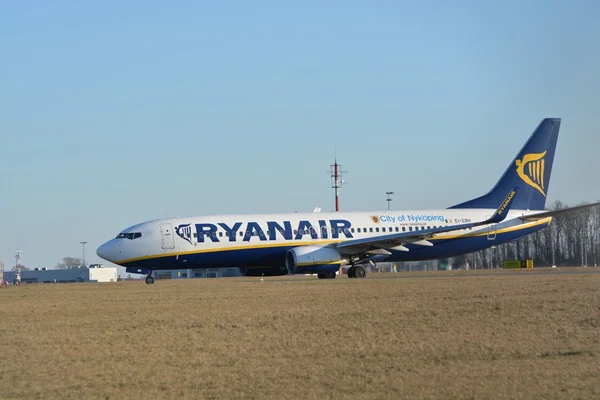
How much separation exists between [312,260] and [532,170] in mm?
16424

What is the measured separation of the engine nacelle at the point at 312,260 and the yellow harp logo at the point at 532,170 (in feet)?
45.4

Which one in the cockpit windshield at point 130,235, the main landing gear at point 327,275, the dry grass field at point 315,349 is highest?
the cockpit windshield at point 130,235

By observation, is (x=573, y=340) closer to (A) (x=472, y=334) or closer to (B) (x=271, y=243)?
(A) (x=472, y=334)

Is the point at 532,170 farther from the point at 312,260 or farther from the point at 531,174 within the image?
the point at 312,260

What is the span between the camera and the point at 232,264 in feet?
162

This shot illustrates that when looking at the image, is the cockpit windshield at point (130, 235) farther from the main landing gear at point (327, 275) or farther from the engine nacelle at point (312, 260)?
the main landing gear at point (327, 275)

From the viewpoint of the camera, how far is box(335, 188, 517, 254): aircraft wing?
48312mm

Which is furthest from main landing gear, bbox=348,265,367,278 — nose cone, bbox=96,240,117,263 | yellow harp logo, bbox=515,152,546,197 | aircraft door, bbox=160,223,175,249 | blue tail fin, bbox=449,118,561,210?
nose cone, bbox=96,240,117,263

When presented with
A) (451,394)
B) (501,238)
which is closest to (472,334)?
(451,394)

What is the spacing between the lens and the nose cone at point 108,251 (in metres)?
49.2

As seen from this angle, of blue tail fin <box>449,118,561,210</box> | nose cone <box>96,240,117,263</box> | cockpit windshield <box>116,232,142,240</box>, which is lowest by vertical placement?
nose cone <box>96,240,117,263</box>

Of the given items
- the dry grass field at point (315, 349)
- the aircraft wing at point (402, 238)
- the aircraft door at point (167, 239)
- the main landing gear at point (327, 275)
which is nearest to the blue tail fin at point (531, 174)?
the aircraft wing at point (402, 238)

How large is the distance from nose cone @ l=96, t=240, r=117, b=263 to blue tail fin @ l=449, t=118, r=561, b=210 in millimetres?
20550

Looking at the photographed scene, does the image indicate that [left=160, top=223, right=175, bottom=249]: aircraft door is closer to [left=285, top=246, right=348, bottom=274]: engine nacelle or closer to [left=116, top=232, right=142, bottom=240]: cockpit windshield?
[left=116, top=232, right=142, bottom=240]: cockpit windshield
